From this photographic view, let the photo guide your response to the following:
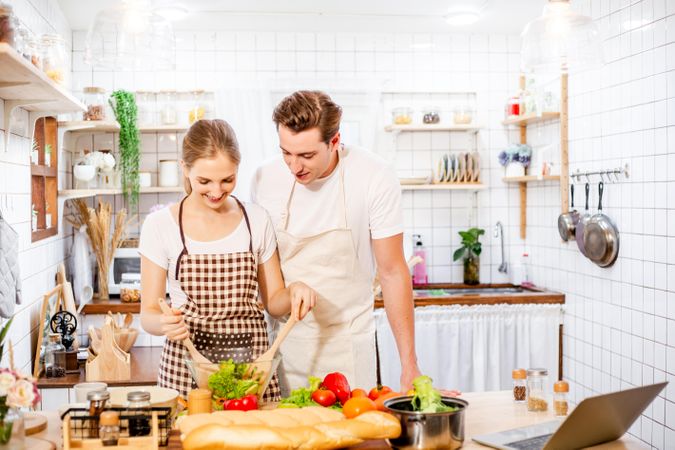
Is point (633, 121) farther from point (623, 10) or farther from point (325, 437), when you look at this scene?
point (325, 437)

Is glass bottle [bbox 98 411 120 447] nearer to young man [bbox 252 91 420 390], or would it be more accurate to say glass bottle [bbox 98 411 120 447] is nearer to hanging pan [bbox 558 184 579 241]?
young man [bbox 252 91 420 390]

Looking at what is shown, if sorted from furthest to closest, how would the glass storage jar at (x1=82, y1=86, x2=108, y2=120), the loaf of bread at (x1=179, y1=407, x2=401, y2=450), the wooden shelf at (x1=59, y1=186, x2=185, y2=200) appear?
the glass storage jar at (x1=82, y1=86, x2=108, y2=120) < the wooden shelf at (x1=59, y1=186, x2=185, y2=200) < the loaf of bread at (x1=179, y1=407, x2=401, y2=450)

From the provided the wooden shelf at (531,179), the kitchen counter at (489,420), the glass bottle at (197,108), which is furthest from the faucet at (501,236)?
the kitchen counter at (489,420)

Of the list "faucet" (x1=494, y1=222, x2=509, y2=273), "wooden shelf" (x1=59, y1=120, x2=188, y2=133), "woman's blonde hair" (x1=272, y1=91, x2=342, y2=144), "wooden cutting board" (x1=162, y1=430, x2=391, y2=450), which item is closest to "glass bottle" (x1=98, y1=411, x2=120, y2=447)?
"wooden cutting board" (x1=162, y1=430, x2=391, y2=450)

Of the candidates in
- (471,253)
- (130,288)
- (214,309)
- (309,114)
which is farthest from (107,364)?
(471,253)

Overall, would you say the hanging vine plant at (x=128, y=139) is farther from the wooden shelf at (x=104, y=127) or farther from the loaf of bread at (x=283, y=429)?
the loaf of bread at (x=283, y=429)

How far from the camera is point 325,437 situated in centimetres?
163

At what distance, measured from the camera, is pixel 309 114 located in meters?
2.20

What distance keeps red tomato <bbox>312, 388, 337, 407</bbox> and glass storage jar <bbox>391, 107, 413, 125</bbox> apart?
11.1 feet

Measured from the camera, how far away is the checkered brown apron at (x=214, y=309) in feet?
7.43

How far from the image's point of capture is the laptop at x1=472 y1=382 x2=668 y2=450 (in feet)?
5.53

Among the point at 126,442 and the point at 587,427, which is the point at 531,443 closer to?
the point at 587,427

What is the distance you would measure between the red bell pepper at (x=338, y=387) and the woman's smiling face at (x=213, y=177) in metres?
0.62

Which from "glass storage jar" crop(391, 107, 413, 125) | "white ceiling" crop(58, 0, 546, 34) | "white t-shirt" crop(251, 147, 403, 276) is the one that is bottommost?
"white t-shirt" crop(251, 147, 403, 276)
